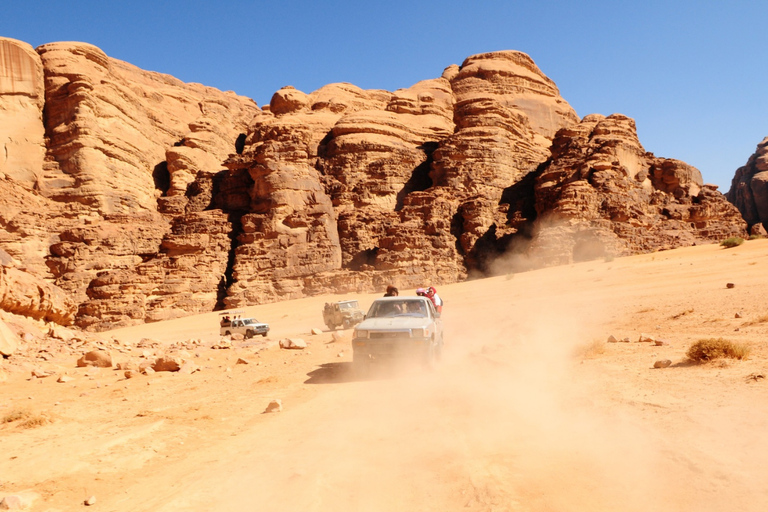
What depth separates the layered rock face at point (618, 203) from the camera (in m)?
36.9

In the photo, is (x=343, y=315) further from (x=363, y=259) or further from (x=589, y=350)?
(x=363, y=259)

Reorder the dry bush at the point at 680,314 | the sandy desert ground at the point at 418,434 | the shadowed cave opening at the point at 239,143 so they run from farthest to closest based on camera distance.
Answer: the shadowed cave opening at the point at 239,143, the dry bush at the point at 680,314, the sandy desert ground at the point at 418,434

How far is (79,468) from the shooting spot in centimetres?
425

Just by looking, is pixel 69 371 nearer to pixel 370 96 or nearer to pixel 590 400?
pixel 590 400

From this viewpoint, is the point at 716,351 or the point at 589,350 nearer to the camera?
the point at 716,351

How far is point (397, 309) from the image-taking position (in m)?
9.55

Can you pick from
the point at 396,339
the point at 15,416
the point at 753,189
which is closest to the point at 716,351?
the point at 396,339

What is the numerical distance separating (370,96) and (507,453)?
7075cm

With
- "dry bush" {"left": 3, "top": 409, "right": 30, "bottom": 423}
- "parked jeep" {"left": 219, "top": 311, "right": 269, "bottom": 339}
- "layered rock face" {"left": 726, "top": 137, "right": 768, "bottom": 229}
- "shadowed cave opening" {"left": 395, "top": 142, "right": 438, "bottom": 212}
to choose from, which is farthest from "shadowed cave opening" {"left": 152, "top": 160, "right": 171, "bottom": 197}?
"layered rock face" {"left": 726, "top": 137, "right": 768, "bottom": 229}

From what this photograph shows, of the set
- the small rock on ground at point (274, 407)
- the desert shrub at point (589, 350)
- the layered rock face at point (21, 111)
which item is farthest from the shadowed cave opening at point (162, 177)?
the desert shrub at point (589, 350)

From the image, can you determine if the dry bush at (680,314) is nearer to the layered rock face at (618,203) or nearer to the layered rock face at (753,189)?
the layered rock face at (618,203)

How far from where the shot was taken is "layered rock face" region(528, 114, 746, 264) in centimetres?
3691

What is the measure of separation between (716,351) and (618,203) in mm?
36093

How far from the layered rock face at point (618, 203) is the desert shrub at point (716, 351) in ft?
99.7
